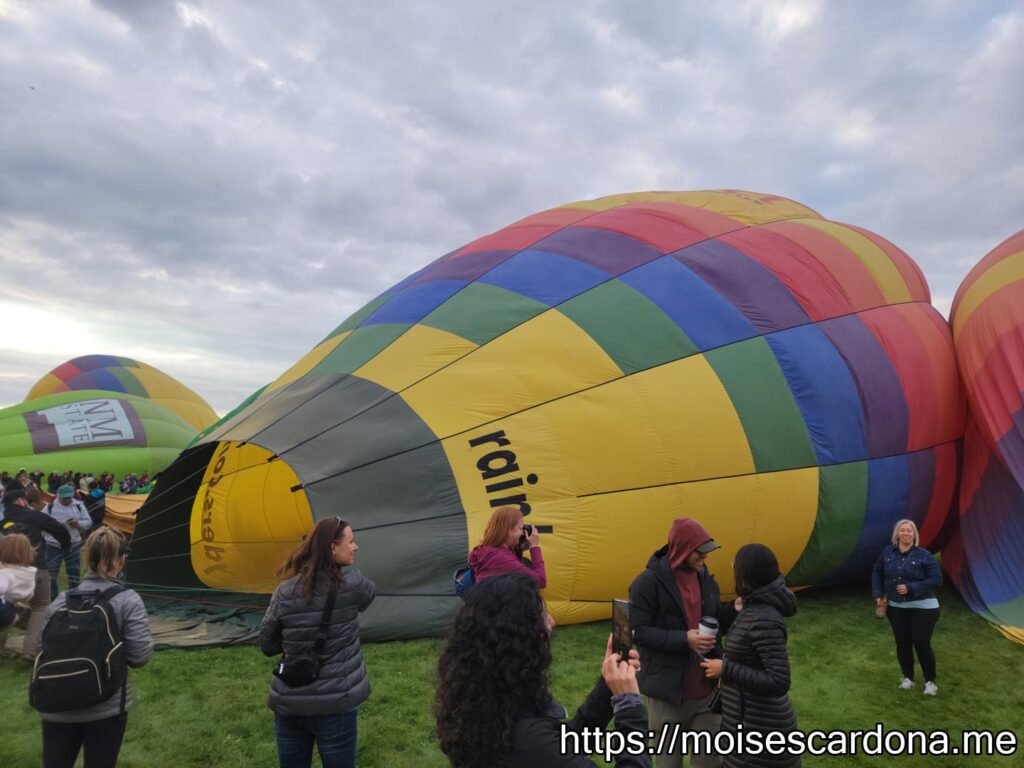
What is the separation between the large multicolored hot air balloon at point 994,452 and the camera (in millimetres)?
5914

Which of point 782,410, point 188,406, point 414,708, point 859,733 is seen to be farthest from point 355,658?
point 188,406

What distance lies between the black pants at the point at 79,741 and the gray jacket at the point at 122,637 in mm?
34

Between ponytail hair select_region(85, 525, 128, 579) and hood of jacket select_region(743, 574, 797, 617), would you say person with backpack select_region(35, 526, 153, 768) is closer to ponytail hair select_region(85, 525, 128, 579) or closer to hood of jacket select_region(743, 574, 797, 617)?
ponytail hair select_region(85, 525, 128, 579)

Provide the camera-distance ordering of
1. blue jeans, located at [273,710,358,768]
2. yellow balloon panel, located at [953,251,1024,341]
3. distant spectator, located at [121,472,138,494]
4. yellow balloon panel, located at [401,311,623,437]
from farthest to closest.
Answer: distant spectator, located at [121,472,138,494], yellow balloon panel, located at [953,251,1024,341], yellow balloon panel, located at [401,311,623,437], blue jeans, located at [273,710,358,768]

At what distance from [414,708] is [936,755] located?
2725 mm

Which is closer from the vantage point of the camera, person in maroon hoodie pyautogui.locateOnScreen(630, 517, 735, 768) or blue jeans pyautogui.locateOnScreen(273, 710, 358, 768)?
blue jeans pyautogui.locateOnScreen(273, 710, 358, 768)

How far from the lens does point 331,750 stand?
2.60 m

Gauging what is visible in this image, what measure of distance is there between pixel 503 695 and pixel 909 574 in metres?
3.79

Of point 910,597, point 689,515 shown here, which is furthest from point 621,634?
point 689,515

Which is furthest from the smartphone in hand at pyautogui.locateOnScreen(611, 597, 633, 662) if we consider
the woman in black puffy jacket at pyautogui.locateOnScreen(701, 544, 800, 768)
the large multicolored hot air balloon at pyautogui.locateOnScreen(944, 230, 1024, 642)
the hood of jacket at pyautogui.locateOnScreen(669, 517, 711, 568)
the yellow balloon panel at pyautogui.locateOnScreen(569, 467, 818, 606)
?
the large multicolored hot air balloon at pyautogui.locateOnScreen(944, 230, 1024, 642)

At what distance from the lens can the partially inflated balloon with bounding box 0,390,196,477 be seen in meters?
15.1

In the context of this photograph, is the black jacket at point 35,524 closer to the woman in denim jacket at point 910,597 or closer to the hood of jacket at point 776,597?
the hood of jacket at point 776,597

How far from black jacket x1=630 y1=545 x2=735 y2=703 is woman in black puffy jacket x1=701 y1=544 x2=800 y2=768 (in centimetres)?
21

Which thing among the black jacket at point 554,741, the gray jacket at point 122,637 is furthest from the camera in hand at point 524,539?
the black jacket at point 554,741
